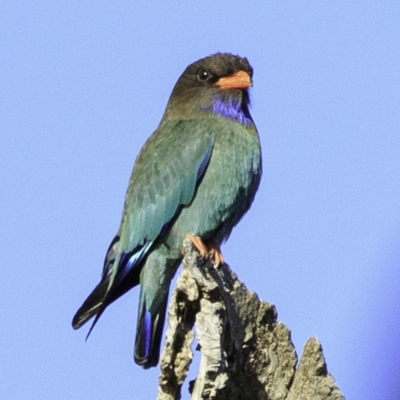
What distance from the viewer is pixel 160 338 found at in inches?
261

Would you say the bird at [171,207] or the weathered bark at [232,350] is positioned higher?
the bird at [171,207]

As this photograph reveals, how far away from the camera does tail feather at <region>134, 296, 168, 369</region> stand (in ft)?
21.3

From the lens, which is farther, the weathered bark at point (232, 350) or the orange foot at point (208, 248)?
the orange foot at point (208, 248)

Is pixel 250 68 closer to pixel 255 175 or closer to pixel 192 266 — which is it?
pixel 255 175

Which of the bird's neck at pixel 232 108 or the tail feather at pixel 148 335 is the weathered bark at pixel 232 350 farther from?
the bird's neck at pixel 232 108

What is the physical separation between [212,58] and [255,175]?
1.17m

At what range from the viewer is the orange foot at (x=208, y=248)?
20.1 ft

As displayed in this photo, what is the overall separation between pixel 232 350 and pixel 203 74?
3.20 metres

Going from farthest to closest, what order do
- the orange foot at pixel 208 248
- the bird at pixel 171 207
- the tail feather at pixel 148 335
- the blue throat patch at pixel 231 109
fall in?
the blue throat patch at pixel 231 109
the bird at pixel 171 207
the tail feather at pixel 148 335
the orange foot at pixel 208 248

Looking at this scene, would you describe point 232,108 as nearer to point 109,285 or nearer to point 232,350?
point 109,285

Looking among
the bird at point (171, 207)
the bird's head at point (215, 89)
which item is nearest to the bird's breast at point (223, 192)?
the bird at point (171, 207)

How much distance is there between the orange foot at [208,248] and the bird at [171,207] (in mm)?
13

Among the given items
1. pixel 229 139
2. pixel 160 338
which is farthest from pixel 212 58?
pixel 160 338

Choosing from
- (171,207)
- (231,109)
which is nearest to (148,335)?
(171,207)
